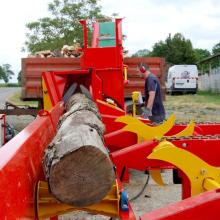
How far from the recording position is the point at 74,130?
11.1ft

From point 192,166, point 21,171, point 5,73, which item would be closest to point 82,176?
point 21,171

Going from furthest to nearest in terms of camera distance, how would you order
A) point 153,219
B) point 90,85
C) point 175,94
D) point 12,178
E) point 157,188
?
point 175,94 → point 90,85 → point 157,188 → point 153,219 → point 12,178

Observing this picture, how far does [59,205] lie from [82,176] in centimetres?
51

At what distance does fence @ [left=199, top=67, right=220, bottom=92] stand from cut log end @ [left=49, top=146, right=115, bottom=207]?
134 feet

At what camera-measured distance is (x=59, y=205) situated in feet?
10.9

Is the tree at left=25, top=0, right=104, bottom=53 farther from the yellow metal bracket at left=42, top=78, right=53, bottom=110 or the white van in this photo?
the yellow metal bracket at left=42, top=78, right=53, bottom=110

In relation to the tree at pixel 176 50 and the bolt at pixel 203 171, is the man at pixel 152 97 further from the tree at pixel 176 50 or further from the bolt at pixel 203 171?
the tree at pixel 176 50

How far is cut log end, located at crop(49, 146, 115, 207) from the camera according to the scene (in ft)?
9.39

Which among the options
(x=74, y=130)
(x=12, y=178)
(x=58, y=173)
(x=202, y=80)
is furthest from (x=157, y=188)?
(x=202, y=80)

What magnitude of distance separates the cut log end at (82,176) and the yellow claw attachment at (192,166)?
55cm

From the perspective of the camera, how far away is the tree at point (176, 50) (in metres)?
59.2

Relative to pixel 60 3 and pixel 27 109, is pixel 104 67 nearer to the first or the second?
pixel 27 109

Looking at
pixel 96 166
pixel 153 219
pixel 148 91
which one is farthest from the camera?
pixel 148 91

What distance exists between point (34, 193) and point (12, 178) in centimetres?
72
